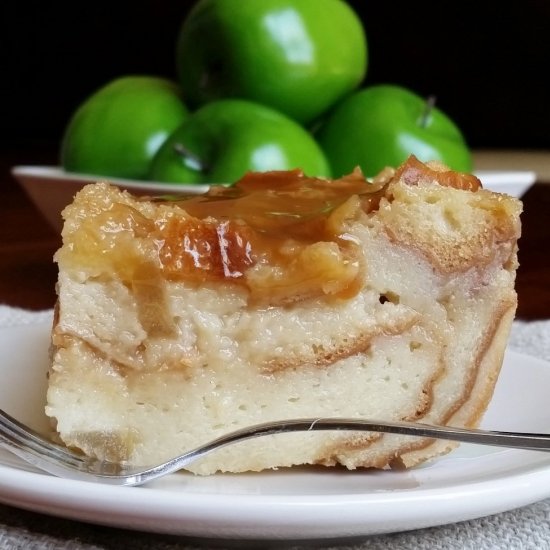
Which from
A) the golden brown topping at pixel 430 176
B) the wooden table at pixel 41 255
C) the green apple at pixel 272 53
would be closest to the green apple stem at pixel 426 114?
the green apple at pixel 272 53

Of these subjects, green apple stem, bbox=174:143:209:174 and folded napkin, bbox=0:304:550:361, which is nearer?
folded napkin, bbox=0:304:550:361

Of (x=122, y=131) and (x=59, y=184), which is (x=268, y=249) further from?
(x=122, y=131)

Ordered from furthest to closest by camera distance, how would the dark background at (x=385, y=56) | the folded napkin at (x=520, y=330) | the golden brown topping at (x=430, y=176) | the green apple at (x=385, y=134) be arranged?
the dark background at (x=385, y=56) < the green apple at (x=385, y=134) < the folded napkin at (x=520, y=330) < the golden brown topping at (x=430, y=176)

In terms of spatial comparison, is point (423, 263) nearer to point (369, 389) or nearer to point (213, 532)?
point (369, 389)

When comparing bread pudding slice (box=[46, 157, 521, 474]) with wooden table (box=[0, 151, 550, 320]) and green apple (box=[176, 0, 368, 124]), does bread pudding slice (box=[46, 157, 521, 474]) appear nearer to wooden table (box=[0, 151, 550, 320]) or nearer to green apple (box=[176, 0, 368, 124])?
wooden table (box=[0, 151, 550, 320])

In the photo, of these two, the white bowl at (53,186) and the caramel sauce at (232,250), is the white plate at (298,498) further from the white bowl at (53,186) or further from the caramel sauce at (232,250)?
the white bowl at (53,186)

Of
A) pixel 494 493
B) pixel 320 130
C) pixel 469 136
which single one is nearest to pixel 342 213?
pixel 494 493

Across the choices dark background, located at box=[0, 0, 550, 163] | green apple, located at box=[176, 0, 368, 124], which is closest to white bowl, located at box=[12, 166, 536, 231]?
green apple, located at box=[176, 0, 368, 124]
